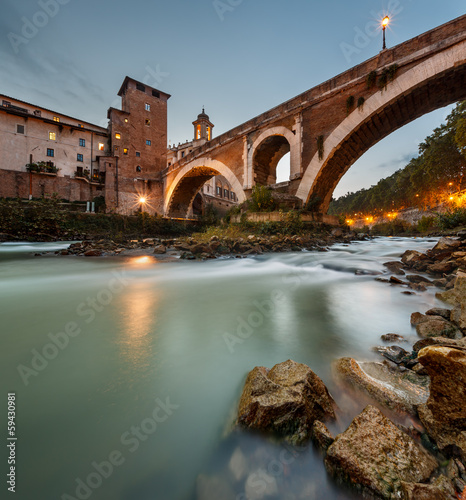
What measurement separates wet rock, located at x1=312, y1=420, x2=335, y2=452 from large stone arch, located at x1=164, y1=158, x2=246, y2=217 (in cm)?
1339

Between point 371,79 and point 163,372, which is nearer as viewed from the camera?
point 163,372

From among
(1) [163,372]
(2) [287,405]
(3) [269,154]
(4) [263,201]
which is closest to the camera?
(2) [287,405]

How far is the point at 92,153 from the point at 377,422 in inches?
1340

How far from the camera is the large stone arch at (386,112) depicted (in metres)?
7.42

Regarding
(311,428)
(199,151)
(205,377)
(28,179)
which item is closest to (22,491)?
(205,377)

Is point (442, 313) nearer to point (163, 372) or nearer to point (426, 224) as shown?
point (163, 372)

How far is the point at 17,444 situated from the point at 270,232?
29.5 feet

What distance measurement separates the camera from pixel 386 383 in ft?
4.42

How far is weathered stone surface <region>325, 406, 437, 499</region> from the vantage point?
798 mm

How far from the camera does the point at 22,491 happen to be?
0.82 m

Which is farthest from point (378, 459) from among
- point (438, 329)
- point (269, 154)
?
point (269, 154)

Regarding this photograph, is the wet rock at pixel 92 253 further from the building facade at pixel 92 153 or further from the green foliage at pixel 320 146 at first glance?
the building facade at pixel 92 153

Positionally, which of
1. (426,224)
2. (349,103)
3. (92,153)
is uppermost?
(92,153)

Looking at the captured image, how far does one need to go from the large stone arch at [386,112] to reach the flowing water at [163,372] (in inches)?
331
